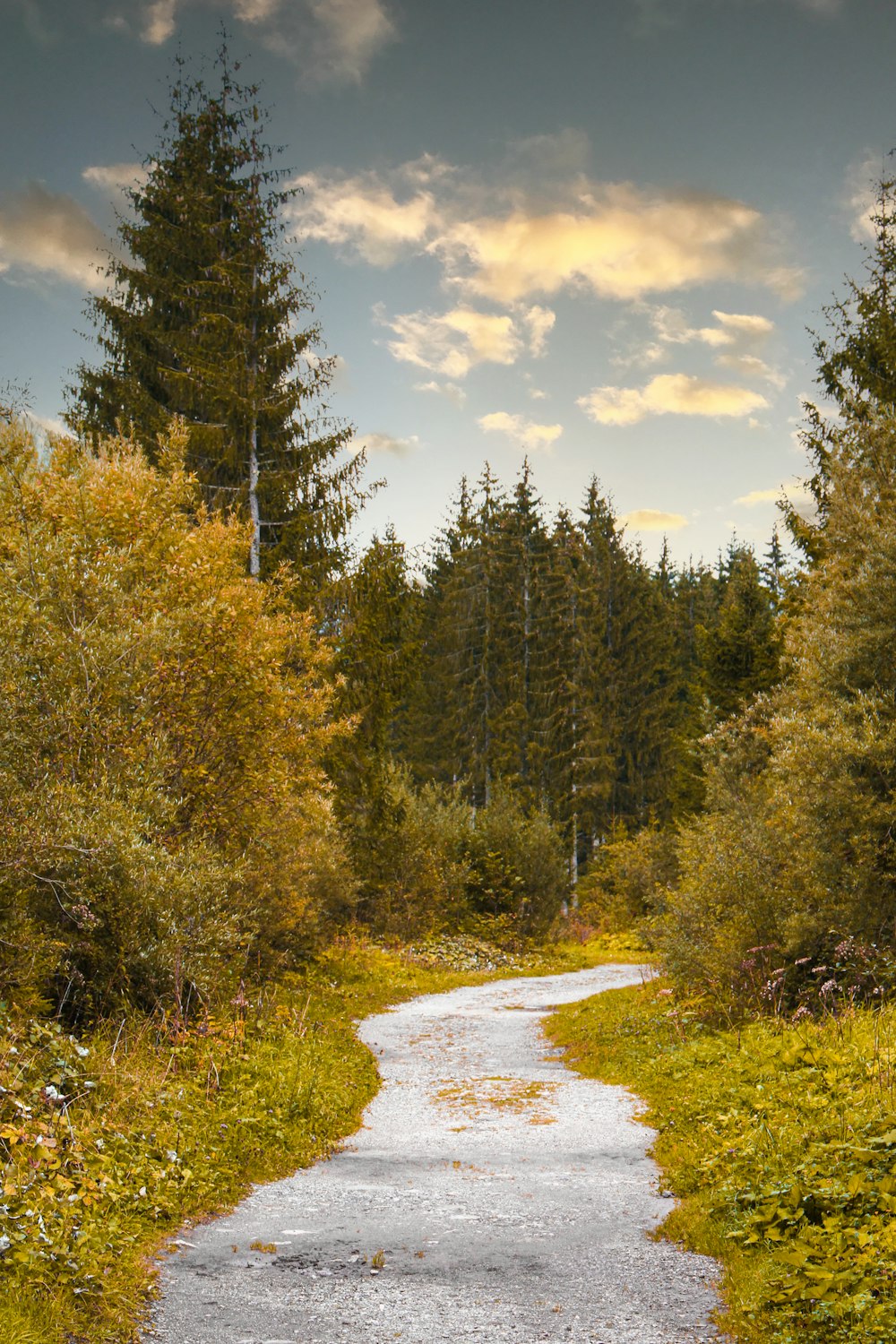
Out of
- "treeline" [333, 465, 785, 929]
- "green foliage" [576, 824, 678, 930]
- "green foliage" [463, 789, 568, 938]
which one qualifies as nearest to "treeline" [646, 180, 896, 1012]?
"treeline" [333, 465, 785, 929]

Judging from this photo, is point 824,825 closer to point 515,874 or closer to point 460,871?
point 460,871

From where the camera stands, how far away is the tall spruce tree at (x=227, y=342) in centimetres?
2175

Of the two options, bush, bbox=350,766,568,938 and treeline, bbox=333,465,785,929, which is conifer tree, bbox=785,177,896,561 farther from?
bush, bbox=350,766,568,938

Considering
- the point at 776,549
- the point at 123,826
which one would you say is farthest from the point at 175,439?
the point at 776,549

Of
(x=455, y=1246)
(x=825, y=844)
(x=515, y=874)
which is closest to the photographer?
(x=455, y=1246)

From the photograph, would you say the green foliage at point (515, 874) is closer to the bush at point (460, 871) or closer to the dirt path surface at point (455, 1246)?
the bush at point (460, 871)

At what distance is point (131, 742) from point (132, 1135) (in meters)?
4.93

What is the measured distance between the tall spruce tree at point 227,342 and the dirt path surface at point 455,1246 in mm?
14401

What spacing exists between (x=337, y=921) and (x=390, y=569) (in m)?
9.22

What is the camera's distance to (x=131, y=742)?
34.8 feet

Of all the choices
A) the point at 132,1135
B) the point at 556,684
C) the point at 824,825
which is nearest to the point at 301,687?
the point at 824,825

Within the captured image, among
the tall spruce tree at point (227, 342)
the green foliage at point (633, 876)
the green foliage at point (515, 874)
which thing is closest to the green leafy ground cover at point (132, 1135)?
the tall spruce tree at point (227, 342)

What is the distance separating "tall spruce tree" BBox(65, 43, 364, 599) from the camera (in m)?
21.8

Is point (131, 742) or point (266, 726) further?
point (266, 726)
